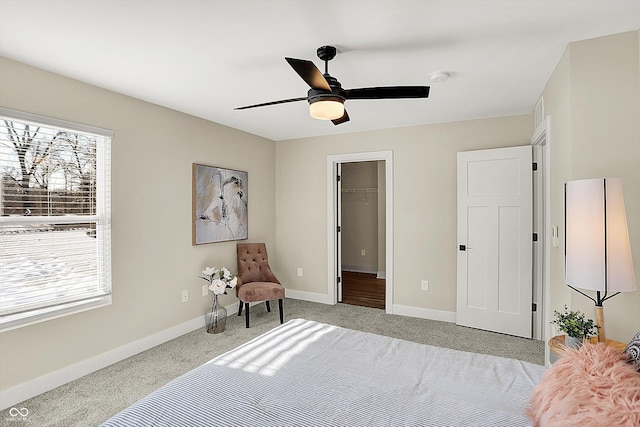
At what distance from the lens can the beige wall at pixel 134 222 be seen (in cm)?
252

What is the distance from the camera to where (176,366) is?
3.00m

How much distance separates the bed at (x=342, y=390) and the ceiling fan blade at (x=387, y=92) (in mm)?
1520

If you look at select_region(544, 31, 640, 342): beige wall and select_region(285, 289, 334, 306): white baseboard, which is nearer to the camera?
select_region(544, 31, 640, 342): beige wall

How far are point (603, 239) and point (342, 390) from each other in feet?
5.04

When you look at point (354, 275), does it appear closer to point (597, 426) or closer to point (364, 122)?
point (364, 122)

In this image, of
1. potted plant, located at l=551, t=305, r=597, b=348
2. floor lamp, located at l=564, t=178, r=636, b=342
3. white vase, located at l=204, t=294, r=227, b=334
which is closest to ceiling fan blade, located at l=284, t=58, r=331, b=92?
floor lamp, located at l=564, t=178, r=636, b=342

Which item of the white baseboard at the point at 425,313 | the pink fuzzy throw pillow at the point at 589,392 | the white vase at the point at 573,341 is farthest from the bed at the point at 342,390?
the white baseboard at the point at 425,313

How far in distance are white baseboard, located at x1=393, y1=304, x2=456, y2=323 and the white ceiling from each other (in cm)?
253

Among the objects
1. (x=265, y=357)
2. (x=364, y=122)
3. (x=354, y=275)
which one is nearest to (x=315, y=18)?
(x=265, y=357)

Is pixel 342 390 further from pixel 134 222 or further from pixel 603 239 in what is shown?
pixel 134 222

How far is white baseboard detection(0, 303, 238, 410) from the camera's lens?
2.41 meters

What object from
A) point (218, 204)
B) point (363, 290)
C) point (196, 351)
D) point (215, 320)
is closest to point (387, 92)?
point (218, 204)

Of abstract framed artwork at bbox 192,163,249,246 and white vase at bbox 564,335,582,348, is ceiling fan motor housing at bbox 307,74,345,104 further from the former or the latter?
abstract framed artwork at bbox 192,163,249,246

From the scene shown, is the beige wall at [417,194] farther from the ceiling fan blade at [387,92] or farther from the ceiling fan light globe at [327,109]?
the ceiling fan light globe at [327,109]
